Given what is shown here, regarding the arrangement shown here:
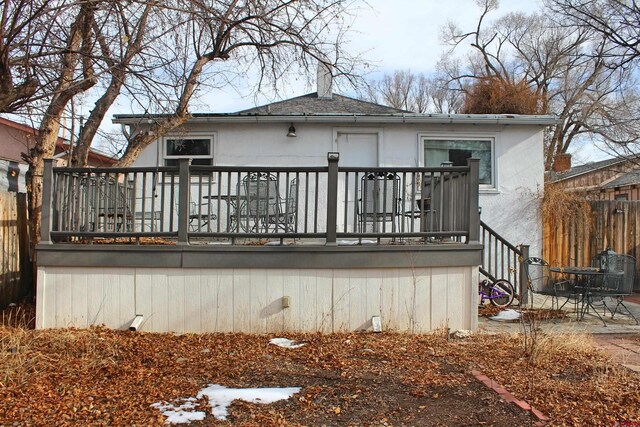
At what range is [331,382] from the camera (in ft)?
14.1

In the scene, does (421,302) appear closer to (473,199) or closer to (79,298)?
(473,199)

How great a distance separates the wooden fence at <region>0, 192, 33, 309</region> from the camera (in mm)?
6898

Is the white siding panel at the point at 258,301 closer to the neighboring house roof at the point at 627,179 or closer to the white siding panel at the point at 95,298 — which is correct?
the white siding panel at the point at 95,298

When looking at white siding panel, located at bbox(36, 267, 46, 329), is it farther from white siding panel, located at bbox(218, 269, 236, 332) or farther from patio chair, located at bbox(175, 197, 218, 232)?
white siding panel, located at bbox(218, 269, 236, 332)

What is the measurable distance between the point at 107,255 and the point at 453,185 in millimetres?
4110

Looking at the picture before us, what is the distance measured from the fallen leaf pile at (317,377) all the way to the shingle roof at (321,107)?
6005 millimetres

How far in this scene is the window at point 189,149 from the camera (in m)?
10.7

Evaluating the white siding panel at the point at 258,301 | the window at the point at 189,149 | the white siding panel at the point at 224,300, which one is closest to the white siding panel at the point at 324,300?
the white siding panel at the point at 258,301

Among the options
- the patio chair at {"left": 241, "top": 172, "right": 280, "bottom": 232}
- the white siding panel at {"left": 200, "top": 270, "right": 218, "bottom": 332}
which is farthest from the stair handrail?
the white siding panel at {"left": 200, "top": 270, "right": 218, "bottom": 332}

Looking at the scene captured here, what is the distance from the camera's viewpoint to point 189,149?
10.8 meters

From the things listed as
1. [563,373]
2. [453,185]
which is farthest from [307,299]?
[563,373]

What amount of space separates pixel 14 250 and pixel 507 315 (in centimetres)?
681

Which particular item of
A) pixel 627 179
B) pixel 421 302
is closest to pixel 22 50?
pixel 421 302

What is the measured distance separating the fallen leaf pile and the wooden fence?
5.17 ft
